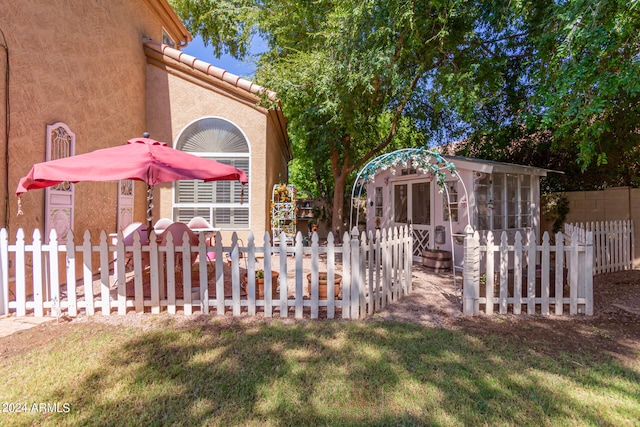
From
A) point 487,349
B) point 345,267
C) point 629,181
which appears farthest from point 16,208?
point 629,181

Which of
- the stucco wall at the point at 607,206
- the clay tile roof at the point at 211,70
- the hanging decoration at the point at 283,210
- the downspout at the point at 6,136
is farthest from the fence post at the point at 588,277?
the downspout at the point at 6,136

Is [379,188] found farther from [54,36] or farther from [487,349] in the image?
[54,36]

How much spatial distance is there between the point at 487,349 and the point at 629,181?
10.8 metres

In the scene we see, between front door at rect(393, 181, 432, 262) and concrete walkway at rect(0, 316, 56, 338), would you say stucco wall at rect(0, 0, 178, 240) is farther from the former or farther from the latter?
front door at rect(393, 181, 432, 262)

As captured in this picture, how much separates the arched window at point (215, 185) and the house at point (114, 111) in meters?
0.03

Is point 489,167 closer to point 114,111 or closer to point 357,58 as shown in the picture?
point 357,58

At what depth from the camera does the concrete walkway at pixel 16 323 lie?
164 inches

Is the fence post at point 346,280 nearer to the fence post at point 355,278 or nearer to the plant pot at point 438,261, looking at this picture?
the fence post at point 355,278

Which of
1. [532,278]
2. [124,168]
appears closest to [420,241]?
[532,278]

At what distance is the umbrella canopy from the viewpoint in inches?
155

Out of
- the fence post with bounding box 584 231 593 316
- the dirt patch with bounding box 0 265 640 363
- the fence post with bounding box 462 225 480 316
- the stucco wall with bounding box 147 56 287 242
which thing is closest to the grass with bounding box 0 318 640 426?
the dirt patch with bounding box 0 265 640 363

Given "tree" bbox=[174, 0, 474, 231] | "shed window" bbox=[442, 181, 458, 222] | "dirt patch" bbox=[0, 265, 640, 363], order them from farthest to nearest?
"shed window" bbox=[442, 181, 458, 222], "tree" bbox=[174, 0, 474, 231], "dirt patch" bbox=[0, 265, 640, 363]

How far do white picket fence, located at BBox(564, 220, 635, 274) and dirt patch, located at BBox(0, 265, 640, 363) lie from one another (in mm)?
2149

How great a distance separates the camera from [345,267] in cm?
455
